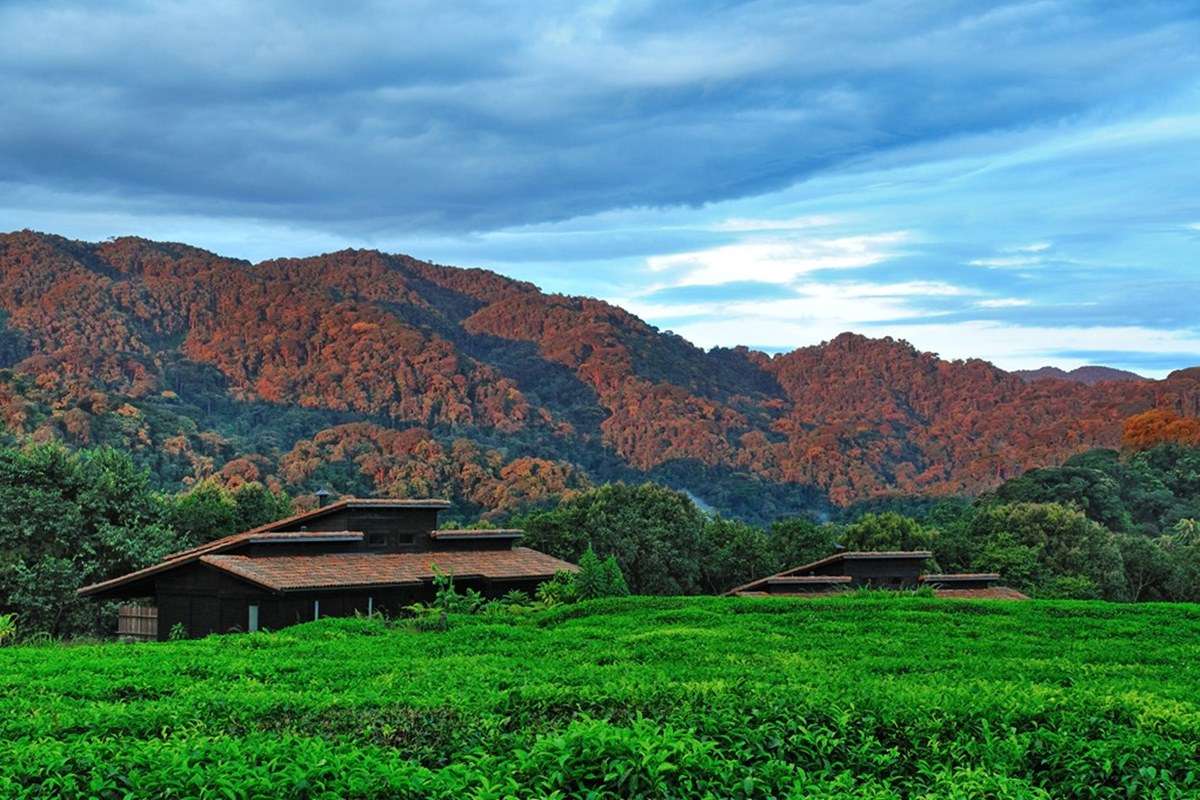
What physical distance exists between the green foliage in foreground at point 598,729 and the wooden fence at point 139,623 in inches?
666

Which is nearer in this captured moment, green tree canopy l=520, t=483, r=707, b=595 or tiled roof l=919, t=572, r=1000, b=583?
tiled roof l=919, t=572, r=1000, b=583

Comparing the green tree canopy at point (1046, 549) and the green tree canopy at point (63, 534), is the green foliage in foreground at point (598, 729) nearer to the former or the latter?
the green tree canopy at point (63, 534)

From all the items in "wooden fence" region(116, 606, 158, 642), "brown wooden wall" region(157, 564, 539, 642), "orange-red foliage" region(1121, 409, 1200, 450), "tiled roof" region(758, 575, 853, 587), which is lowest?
"wooden fence" region(116, 606, 158, 642)

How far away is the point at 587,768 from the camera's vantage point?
7086 mm

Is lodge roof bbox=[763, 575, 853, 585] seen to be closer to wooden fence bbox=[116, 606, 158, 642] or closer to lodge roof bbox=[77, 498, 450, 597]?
lodge roof bbox=[77, 498, 450, 597]

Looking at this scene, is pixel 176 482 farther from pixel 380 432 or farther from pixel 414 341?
pixel 414 341

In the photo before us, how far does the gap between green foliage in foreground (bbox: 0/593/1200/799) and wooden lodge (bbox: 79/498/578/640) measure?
13767mm

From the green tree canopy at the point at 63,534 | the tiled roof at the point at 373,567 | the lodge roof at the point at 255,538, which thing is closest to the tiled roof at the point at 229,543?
the lodge roof at the point at 255,538

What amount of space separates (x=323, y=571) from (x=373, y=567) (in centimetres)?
207

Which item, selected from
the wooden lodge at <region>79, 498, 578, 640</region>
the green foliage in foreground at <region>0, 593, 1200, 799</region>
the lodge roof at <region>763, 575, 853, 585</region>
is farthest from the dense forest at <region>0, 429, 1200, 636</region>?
the green foliage in foreground at <region>0, 593, 1200, 799</region>

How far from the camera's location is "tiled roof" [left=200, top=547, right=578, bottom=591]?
94.2ft

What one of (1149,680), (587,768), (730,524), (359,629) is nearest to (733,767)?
(587,768)

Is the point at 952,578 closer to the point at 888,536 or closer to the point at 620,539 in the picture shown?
the point at 888,536

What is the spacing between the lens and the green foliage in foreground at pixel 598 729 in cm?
699
